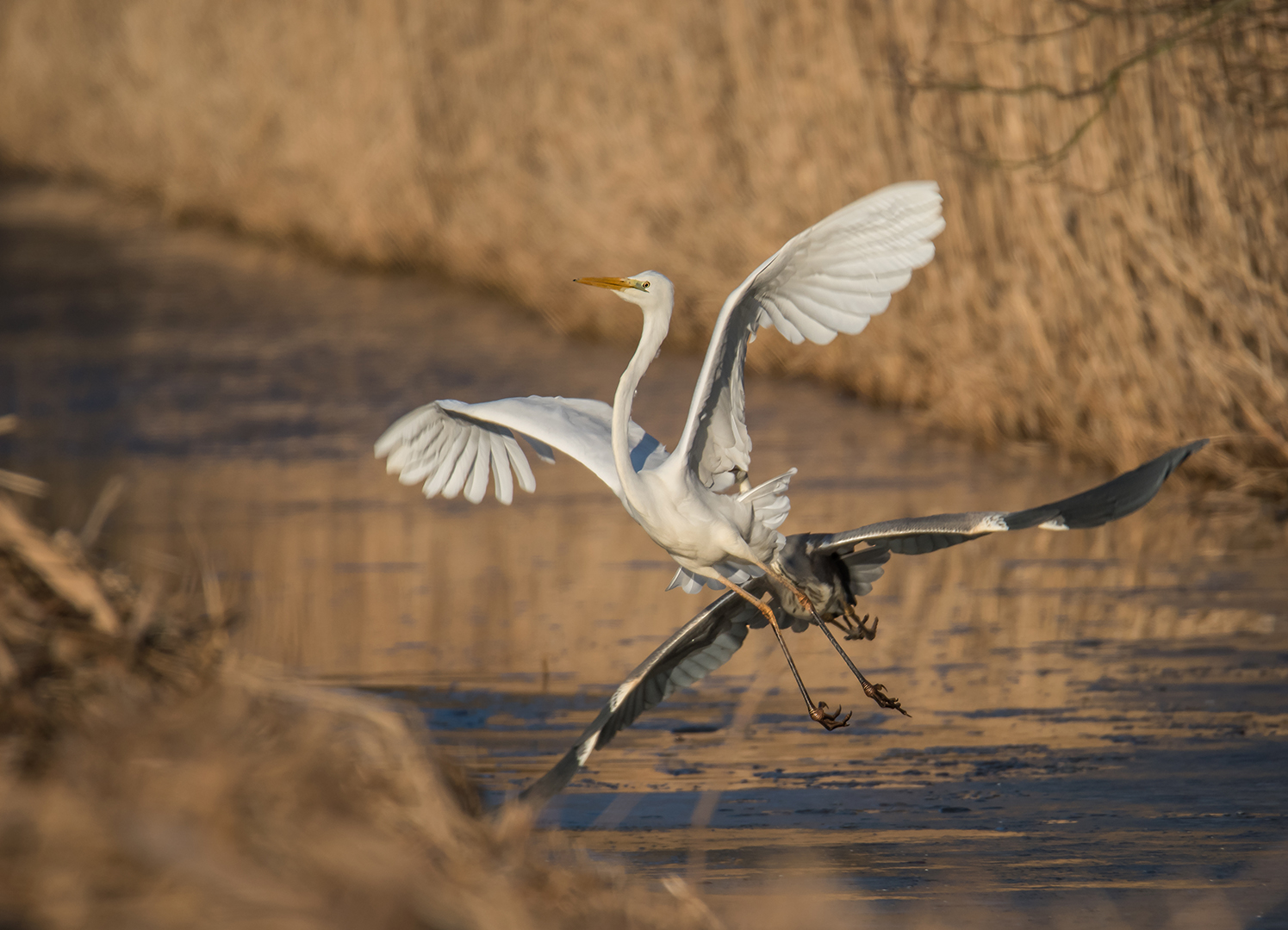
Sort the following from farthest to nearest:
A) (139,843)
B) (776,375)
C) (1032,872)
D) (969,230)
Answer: (776,375), (969,230), (1032,872), (139,843)

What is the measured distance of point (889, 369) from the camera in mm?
12125

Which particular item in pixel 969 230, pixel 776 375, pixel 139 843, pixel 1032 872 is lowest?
pixel 1032 872

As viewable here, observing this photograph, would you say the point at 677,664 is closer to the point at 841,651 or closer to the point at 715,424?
the point at 841,651

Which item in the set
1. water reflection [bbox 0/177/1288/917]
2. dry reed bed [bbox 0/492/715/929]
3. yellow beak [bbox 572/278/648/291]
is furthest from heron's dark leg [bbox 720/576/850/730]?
dry reed bed [bbox 0/492/715/929]

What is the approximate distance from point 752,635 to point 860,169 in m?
4.86

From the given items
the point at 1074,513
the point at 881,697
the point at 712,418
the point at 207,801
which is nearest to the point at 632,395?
the point at 712,418

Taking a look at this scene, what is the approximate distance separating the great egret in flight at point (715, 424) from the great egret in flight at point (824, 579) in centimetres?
10

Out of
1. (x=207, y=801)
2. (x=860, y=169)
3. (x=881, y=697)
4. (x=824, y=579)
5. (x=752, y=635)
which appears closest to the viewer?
(x=207, y=801)

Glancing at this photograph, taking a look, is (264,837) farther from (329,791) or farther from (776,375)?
(776,375)

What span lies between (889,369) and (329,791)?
9215 millimetres

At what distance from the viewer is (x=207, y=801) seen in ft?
10.1

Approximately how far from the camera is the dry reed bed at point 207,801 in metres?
3.01

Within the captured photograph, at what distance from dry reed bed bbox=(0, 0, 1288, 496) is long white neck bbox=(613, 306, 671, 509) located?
2.76m

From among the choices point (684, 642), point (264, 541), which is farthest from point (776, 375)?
point (684, 642)
